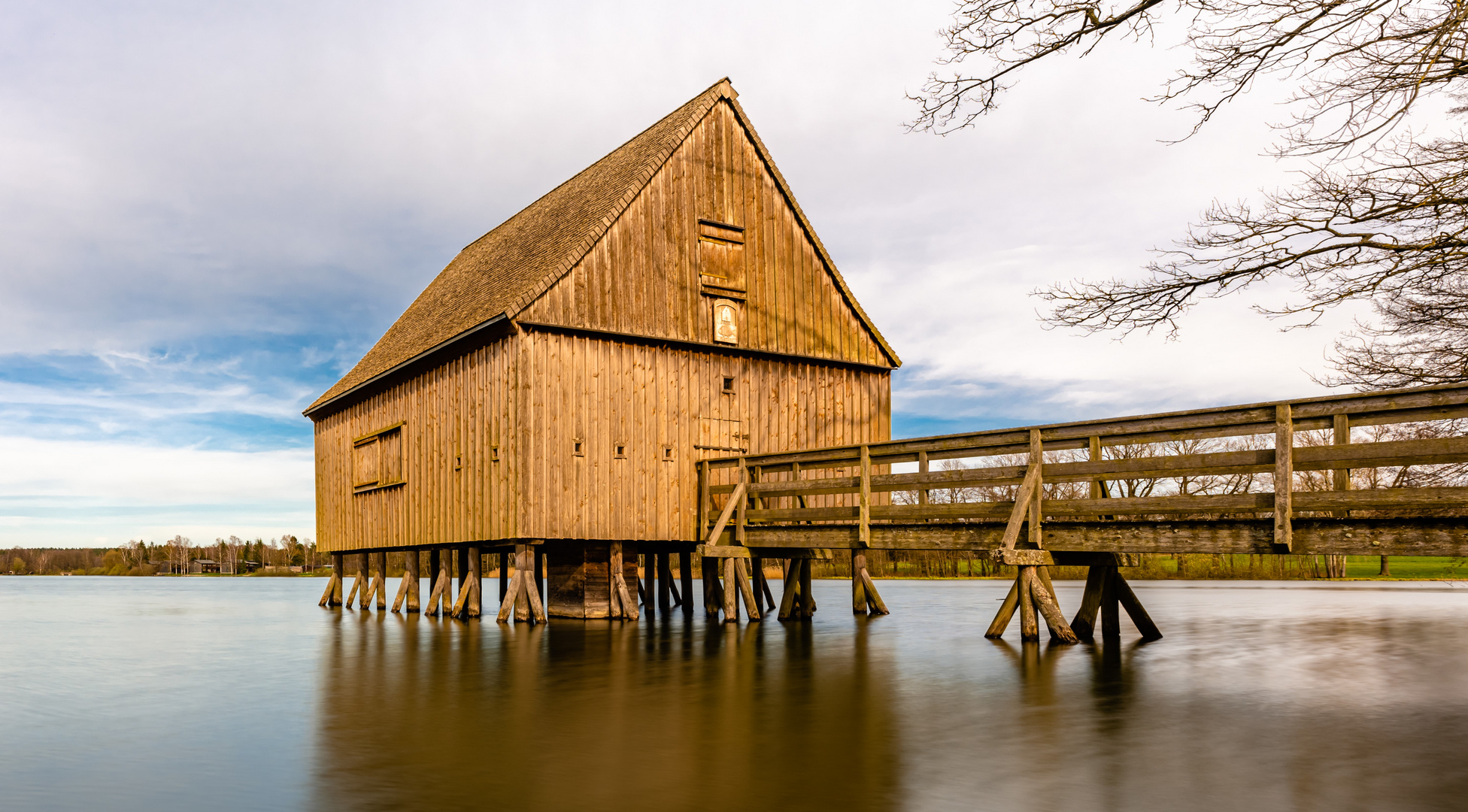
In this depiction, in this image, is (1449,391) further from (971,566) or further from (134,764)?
(971,566)

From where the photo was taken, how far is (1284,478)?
11.2 meters

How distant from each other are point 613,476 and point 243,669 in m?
7.02

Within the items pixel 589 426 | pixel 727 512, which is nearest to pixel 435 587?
pixel 589 426

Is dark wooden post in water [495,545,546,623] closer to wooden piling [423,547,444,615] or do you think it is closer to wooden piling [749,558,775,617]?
wooden piling [423,547,444,615]

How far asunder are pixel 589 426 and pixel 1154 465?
1016cm

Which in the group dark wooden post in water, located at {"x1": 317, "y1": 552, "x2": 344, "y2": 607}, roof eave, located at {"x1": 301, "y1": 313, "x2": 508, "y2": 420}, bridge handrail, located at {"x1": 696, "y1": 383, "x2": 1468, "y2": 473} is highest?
roof eave, located at {"x1": 301, "y1": 313, "x2": 508, "y2": 420}

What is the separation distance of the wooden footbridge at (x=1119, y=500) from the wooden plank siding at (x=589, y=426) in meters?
1.23

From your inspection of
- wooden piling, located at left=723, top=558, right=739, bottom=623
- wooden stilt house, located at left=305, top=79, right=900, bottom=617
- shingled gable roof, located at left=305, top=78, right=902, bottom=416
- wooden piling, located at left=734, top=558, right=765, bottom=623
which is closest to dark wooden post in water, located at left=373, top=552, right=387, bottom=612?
wooden stilt house, located at left=305, top=79, right=900, bottom=617

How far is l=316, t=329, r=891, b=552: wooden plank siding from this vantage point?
19141mm

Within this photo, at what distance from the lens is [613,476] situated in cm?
1972

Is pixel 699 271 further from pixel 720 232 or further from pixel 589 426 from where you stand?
pixel 589 426

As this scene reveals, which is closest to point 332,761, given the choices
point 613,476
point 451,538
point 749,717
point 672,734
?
point 672,734

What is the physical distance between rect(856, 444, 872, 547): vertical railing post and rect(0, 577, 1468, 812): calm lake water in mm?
1572

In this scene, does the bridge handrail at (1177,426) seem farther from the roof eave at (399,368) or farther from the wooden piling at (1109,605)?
the roof eave at (399,368)
